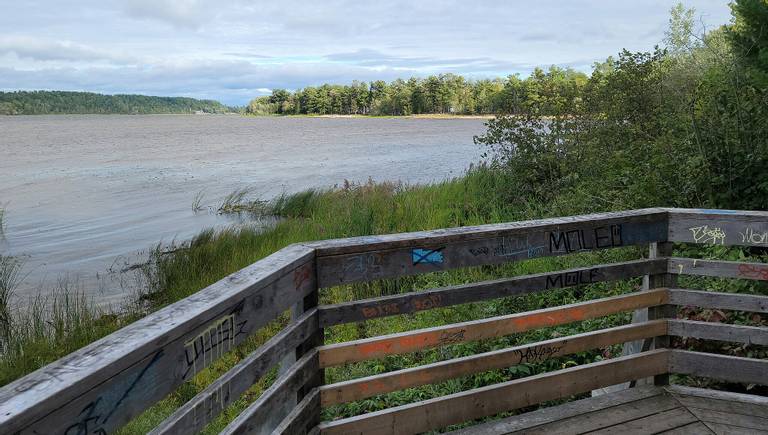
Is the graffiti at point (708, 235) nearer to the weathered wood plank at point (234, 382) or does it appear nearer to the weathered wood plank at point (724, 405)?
the weathered wood plank at point (724, 405)

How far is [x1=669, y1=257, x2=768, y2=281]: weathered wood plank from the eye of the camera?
120 inches

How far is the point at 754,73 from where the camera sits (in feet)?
19.7

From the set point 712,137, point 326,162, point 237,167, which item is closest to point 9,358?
point 712,137

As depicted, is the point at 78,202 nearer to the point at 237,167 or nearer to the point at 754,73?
the point at 237,167

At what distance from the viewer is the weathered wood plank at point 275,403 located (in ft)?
6.48

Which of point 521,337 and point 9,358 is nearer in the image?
point 521,337

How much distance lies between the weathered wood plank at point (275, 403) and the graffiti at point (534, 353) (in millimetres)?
1065

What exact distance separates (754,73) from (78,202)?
2147cm

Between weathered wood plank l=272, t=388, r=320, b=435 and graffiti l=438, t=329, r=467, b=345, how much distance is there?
0.63m

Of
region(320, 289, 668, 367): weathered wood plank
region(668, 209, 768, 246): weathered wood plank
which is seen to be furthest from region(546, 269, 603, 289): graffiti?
region(668, 209, 768, 246): weathered wood plank

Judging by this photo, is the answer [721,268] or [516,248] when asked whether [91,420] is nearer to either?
[516,248]

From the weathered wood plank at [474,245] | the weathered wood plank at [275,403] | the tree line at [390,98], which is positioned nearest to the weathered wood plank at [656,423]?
the weathered wood plank at [474,245]

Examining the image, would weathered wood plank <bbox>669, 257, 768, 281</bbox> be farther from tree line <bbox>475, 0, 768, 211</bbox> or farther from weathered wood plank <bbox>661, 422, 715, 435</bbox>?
tree line <bbox>475, 0, 768, 211</bbox>

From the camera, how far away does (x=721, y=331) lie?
125 inches
